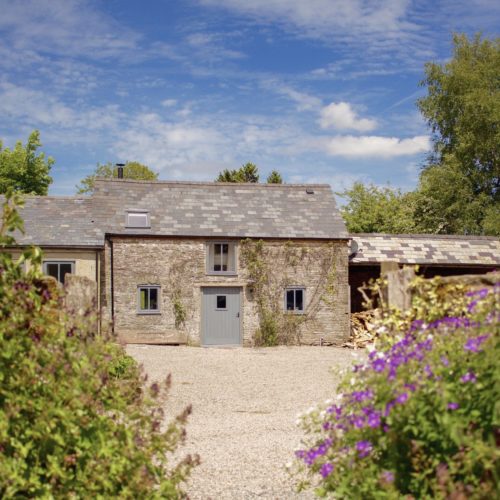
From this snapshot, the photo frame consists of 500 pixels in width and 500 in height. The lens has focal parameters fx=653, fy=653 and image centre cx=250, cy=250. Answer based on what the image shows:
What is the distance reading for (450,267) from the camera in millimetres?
24906

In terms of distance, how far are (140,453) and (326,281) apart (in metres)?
19.7

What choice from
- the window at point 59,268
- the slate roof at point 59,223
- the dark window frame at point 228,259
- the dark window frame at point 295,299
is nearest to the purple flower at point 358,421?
the dark window frame at point 228,259

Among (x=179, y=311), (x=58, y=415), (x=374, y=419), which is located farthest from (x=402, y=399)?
(x=179, y=311)

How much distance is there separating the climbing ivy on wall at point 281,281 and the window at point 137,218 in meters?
3.60

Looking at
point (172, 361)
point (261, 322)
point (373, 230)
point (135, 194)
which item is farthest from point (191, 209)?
point (373, 230)

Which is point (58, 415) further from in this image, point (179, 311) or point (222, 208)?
point (222, 208)

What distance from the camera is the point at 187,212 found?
79.7 ft

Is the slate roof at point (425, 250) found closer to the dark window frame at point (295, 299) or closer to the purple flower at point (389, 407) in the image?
the dark window frame at point (295, 299)

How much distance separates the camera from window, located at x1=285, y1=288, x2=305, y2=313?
23688mm

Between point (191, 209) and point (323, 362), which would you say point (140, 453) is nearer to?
point (323, 362)

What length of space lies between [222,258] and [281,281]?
2287mm

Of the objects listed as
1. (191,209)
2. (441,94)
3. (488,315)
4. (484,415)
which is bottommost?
(484,415)

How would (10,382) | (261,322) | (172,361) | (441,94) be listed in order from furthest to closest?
(441,94), (261,322), (172,361), (10,382)

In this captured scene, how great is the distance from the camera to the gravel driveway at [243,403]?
284 inches
